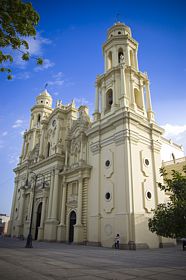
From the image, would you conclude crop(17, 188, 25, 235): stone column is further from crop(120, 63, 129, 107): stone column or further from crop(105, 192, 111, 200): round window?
crop(120, 63, 129, 107): stone column

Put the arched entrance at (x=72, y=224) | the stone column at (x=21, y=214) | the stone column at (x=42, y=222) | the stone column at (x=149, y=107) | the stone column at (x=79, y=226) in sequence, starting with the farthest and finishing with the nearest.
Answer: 1. the stone column at (x=21, y=214)
2. the stone column at (x=42, y=222)
3. the stone column at (x=149, y=107)
4. the arched entrance at (x=72, y=224)
5. the stone column at (x=79, y=226)

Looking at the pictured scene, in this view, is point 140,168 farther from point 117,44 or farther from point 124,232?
point 117,44

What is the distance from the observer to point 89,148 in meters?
26.0

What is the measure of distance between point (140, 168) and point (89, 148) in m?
7.23

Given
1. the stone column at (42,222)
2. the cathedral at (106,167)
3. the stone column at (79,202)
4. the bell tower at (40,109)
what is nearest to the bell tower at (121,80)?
the cathedral at (106,167)

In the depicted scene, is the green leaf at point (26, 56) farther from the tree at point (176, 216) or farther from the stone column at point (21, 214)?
the stone column at point (21, 214)

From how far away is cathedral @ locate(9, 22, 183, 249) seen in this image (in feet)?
64.0

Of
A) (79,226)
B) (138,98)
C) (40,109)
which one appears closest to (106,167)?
(79,226)

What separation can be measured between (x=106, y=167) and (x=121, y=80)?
980 cm

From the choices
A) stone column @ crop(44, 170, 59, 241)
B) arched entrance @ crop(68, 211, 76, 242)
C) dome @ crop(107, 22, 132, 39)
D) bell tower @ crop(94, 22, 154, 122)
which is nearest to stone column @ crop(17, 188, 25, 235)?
stone column @ crop(44, 170, 59, 241)

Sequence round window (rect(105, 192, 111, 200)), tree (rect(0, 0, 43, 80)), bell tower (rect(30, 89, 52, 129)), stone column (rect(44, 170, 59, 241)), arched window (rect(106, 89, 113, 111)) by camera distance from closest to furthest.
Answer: tree (rect(0, 0, 43, 80)) < round window (rect(105, 192, 111, 200)) < stone column (rect(44, 170, 59, 241)) < arched window (rect(106, 89, 113, 111)) < bell tower (rect(30, 89, 52, 129))

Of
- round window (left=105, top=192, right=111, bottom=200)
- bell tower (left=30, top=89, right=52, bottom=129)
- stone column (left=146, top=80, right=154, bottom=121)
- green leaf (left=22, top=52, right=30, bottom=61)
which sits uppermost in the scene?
bell tower (left=30, top=89, right=52, bottom=129)

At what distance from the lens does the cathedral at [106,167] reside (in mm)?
19516

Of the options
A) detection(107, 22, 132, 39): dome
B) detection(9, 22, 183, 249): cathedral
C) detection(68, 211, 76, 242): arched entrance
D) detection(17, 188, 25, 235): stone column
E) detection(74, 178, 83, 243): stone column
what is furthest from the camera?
detection(17, 188, 25, 235): stone column
